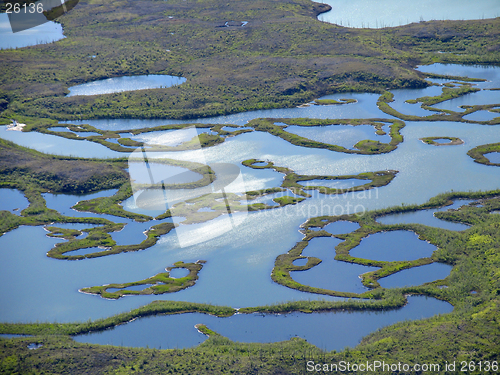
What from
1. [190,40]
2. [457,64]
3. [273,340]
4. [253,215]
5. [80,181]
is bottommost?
[273,340]

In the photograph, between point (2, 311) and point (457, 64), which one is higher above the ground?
point (457, 64)

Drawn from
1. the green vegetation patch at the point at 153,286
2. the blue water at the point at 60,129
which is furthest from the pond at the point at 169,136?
the green vegetation patch at the point at 153,286

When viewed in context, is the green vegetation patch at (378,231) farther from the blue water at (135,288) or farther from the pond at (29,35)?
the pond at (29,35)

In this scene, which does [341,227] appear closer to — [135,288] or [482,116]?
[135,288]

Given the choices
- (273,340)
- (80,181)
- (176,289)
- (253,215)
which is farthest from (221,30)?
(273,340)

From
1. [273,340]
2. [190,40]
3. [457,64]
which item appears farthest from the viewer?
[190,40]

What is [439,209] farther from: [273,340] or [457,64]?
[457,64]

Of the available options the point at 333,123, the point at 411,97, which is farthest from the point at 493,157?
the point at 411,97
